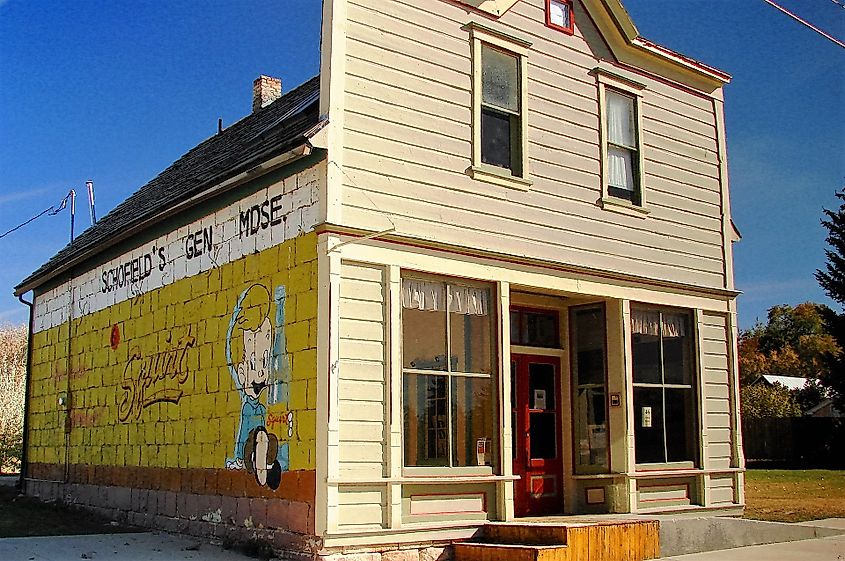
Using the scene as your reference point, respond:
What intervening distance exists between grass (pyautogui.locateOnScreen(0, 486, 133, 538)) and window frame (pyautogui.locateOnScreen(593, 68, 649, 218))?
9179 millimetres

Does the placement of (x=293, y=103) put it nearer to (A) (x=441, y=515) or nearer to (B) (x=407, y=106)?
(B) (x=407, y=106)

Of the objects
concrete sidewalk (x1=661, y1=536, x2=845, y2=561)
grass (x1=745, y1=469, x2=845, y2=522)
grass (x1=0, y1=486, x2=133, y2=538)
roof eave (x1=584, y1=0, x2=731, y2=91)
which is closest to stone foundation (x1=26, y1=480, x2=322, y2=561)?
grass (x1=0, y1=486, x2=133, y2=538)

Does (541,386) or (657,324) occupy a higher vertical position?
(657,324)

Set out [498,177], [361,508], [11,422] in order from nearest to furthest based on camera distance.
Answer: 1. [361,508]
2. [498,177]
3. [11,422]

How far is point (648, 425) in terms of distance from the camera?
1466 cm

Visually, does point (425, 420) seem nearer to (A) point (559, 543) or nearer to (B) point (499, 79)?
(A) point (559, 543)

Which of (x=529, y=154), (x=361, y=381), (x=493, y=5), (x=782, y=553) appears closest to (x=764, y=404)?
(x=782, y=553)

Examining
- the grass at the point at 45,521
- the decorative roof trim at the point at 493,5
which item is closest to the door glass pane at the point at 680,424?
the decorative roof trim at the point at 493,5

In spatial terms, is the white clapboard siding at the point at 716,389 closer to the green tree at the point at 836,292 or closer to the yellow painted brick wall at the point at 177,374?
the yellow painted brick wall at the point at 177,374

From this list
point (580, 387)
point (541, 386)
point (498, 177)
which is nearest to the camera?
point (498, 177)

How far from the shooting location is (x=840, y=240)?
45.1 meters

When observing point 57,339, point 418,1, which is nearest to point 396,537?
point 418,1

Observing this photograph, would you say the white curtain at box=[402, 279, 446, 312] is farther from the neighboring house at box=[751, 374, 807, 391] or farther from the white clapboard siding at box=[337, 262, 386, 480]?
the neighboring house at box=[751, 374, 807, 391]

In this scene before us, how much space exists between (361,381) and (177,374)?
450 centimetres
